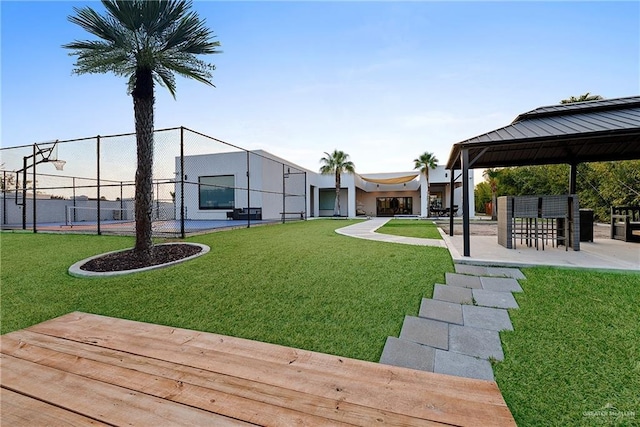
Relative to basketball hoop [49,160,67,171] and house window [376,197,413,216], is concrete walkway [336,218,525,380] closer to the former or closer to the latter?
basketball hoop [49,160,67,171]

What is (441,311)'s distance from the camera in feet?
9.10

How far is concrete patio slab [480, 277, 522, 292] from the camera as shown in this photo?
10.6 feet

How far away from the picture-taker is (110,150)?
29.2ft

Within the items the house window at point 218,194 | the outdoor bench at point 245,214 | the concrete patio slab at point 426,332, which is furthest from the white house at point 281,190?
the concrete patio slab at point 426,332

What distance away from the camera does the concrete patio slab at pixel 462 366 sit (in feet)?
6.27

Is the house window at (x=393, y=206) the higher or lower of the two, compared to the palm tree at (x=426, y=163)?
lower

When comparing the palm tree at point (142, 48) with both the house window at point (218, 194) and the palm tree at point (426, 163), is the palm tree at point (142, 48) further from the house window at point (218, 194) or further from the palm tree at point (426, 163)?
the palm tree at point (426, 163)

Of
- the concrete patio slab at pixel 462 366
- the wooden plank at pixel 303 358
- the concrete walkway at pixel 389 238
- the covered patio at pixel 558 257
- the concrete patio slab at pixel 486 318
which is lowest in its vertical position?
the concrete patio slab at pixel 462 366

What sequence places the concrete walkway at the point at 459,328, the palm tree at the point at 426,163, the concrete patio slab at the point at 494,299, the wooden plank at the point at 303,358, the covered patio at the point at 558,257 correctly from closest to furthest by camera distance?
1. the wooden plank at the point at 303,358
2. the concrete walkway at the point at 459,328
3. the concrete patio slab at the point at 494,299
4. the covered patio at the point at 558,257
5. the palm tree at the point at 426,163

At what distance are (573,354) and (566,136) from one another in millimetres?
3592


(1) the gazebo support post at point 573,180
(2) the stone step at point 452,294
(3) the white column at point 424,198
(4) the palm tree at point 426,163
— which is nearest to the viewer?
(2) the stone step at point 452,294

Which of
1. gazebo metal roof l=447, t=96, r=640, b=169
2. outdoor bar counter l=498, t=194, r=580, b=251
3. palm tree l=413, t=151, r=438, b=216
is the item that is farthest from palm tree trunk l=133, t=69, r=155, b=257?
palm tree l=413, t=151, r=438, b=216

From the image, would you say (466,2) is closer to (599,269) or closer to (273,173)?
(599,269)

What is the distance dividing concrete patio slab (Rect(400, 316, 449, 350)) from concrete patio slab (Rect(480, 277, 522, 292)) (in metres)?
1.15
